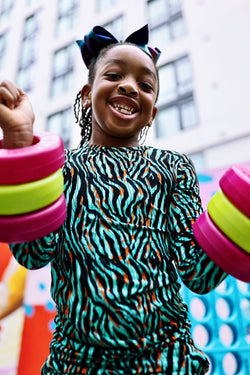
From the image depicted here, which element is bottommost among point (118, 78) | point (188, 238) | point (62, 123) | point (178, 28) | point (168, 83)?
point (62, 123)

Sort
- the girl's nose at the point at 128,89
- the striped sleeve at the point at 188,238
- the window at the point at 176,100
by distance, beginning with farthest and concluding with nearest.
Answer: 1. the window at the point at 176,100
2. the girl's nose at the point at 128,89
3. the striped sleeve at the point at 188,238

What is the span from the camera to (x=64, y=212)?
583 mm

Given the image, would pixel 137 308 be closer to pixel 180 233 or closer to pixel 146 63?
pixel 180 233

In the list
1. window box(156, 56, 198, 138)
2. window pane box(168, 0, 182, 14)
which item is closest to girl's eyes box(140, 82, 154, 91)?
window box(156, 56, 198, 138)

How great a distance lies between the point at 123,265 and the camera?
0.60 m

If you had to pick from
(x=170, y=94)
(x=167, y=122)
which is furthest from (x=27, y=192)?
(x=170, y=94)

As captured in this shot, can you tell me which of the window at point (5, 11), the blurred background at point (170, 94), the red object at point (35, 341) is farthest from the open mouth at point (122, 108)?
the window at point (5, 11)

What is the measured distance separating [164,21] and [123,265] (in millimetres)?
4411

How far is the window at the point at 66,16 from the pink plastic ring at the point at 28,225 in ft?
16.0

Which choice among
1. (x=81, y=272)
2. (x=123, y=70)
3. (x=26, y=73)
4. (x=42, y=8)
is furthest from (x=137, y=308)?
(x=42, y=8)

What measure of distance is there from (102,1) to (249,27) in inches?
88.5

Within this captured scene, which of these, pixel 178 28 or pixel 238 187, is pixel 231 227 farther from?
pixel 178 28

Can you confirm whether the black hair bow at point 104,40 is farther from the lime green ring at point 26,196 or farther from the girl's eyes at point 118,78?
the lime green ring at point 26,196

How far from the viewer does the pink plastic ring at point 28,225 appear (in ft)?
1.74
